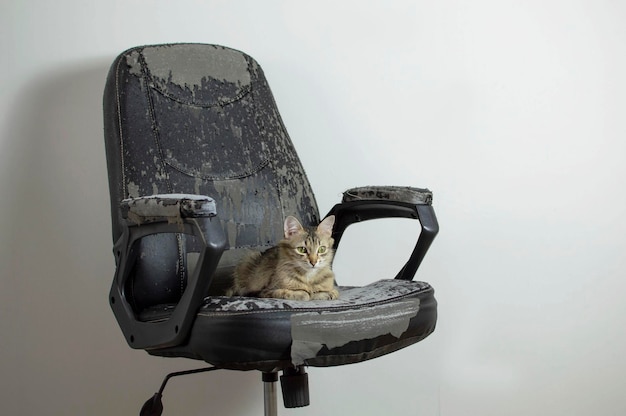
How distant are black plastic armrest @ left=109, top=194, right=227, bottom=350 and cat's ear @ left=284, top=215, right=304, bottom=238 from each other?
1.15ft

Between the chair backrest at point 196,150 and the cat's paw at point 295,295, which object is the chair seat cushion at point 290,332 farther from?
→ the chair backrest at point 196,150

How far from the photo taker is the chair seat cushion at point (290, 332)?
134 centimetres

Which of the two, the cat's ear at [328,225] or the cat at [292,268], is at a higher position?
the cat's ear at [328,225]

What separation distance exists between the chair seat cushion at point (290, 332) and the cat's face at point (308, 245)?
20cm

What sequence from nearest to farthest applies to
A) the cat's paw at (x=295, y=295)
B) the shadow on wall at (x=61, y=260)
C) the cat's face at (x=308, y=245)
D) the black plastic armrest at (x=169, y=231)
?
the black plastic armrest at (x=169, y=231), the cat's paw at (x=295, y=295), the cat's face at (x=308, y=245), the shadow on wall at (x=61, y=260)

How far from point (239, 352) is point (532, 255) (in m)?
1.39

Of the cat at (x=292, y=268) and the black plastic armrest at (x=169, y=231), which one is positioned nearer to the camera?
the black plastic armrest at (x=169, y=231)

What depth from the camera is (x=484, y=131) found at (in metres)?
2.41

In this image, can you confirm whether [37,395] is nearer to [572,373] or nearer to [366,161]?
[366,161]

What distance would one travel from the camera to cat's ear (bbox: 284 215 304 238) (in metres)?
1.71

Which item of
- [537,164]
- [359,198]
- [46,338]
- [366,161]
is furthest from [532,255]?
[46,338]

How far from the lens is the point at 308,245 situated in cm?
167

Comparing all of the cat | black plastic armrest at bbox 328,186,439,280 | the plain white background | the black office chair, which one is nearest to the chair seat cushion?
the black office chair

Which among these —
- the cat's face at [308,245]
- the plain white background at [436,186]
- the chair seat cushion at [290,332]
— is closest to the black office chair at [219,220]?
the chair seat cushion at [290,332]
